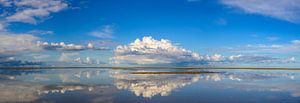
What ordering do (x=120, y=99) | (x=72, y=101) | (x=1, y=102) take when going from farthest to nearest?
(x=120, y=99) → (x=72, y=101) → (x=1, y=102)

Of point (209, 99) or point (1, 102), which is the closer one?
point (1, 102)

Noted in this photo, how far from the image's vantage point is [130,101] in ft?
74.1

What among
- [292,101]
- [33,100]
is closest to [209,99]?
[292,101]

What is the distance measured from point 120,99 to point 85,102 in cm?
263

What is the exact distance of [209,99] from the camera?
24953 mm

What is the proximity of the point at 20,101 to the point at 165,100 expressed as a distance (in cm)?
869

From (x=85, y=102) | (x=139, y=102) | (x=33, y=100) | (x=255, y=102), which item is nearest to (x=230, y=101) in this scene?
(x=255, y=102)

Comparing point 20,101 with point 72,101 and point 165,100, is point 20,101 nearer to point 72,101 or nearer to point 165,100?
point 72,101

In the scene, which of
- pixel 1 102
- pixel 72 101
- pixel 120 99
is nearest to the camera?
pixel 1 102

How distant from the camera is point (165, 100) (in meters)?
23.3

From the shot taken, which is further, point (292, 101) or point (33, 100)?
point (292, 101)

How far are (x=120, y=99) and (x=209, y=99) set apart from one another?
6.06 metres

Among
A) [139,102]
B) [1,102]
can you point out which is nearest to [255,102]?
[139,102]

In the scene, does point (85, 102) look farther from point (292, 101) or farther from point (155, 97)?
point (292, 101)
